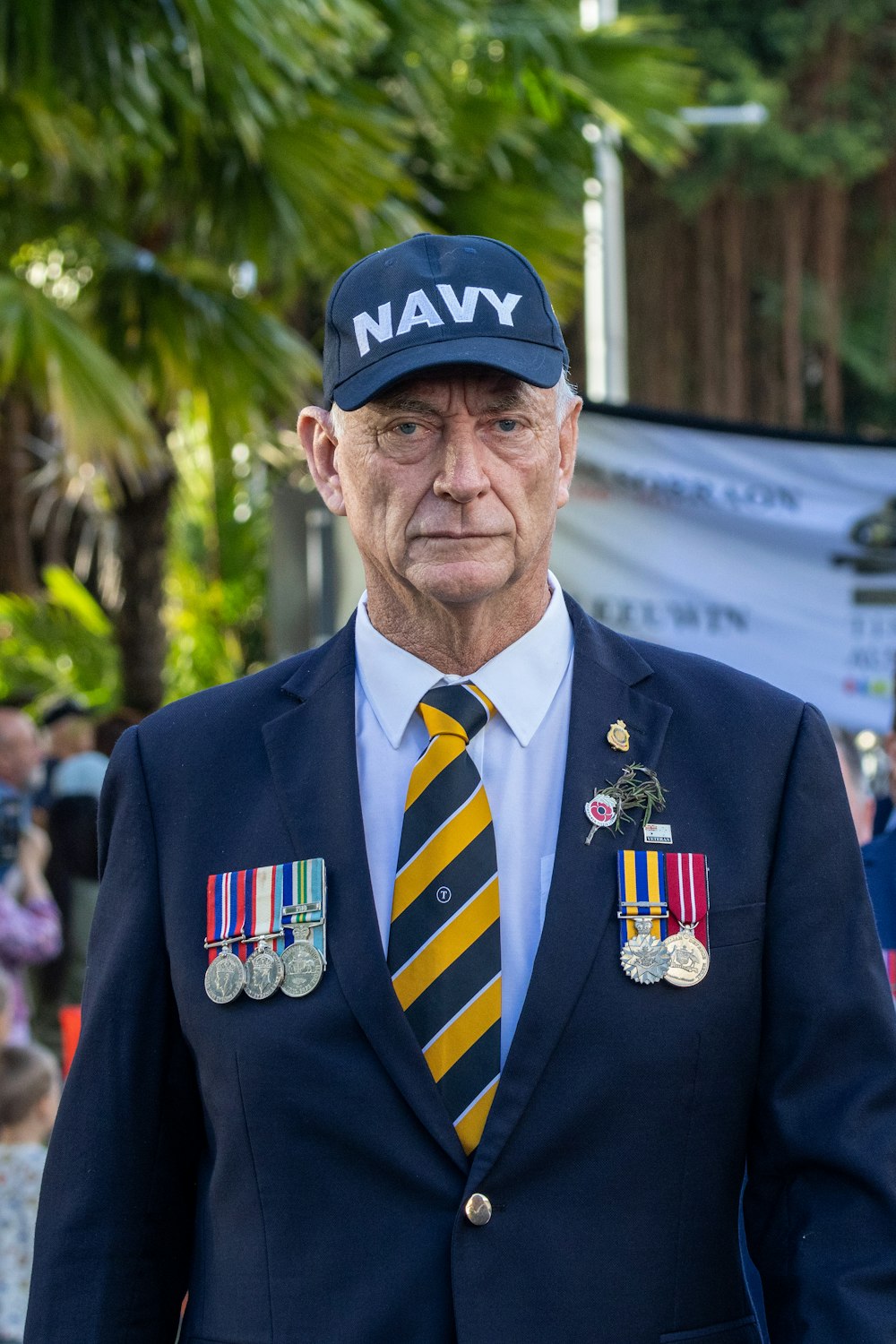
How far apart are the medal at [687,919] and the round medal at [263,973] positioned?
41 centimetres

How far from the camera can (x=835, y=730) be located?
4.95m

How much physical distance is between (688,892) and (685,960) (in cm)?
8

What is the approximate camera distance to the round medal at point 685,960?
1891mm

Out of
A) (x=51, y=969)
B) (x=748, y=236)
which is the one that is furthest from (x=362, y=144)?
(x=748, y=236)

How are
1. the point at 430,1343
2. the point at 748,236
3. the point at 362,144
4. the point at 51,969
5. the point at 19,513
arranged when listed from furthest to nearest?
the point at 748,236, the point at 19,513, the point at 51,969, the point at 362,144, the point at 430,1343

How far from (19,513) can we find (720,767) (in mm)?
15974

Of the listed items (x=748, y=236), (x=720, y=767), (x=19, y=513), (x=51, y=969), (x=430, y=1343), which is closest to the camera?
(x=430, y=1343)

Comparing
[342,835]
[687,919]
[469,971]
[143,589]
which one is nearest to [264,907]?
[342,835]

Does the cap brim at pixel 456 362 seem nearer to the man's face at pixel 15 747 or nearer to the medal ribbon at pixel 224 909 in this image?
the medal ribbon at pixel 224 909

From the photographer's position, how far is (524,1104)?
6.01 feet

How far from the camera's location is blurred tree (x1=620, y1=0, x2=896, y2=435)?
19609 millimetres

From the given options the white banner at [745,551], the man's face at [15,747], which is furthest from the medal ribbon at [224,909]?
the man's face at [15,747]

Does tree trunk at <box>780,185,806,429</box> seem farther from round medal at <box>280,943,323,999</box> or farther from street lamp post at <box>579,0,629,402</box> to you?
round medal at <box>280,943,323,999</box>

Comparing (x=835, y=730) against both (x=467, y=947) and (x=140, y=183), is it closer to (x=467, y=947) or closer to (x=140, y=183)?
(x=467, y=947)
